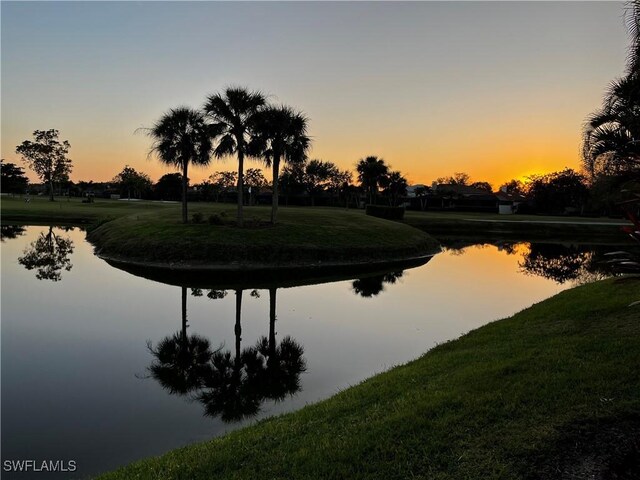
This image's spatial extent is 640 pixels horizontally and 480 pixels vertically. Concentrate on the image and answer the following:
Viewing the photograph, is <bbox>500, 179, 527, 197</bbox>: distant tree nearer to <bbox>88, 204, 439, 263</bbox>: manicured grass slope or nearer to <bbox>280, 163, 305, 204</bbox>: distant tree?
<bbox>280, 163, 305, 204</bbox>: distant tree

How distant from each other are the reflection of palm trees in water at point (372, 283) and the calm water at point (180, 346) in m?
0.12

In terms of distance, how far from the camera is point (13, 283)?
2225cm

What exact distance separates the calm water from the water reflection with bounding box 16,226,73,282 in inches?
14.3

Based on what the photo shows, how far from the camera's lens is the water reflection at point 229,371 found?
997cm

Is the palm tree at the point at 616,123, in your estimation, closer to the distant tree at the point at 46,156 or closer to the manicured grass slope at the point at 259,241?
the manicured grass slope at the point at 259,241

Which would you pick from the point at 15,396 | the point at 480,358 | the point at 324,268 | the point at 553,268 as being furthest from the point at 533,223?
the point at 15,396

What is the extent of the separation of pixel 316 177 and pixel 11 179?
87652 millimetres

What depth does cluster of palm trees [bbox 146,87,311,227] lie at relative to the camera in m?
35.3

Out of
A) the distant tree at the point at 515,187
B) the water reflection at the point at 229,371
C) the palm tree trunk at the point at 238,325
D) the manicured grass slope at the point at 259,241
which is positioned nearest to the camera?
the water reflection at the point at 229,371

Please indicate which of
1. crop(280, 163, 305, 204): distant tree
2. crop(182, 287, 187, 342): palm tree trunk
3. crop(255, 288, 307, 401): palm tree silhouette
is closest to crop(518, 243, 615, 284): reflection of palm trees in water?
crop(255, 288, 307, 401): palm tree silhouette

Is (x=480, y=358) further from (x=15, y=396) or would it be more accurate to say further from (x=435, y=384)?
(x=15, y=396)

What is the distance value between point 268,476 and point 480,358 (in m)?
5.61

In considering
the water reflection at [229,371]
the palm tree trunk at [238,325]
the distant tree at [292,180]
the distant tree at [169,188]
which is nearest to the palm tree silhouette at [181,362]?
the water reflection at [229,371]

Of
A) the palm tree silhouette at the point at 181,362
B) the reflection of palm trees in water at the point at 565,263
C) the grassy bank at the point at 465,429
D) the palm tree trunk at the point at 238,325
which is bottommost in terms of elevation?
the palm tree silhouette at the point at 181,362
